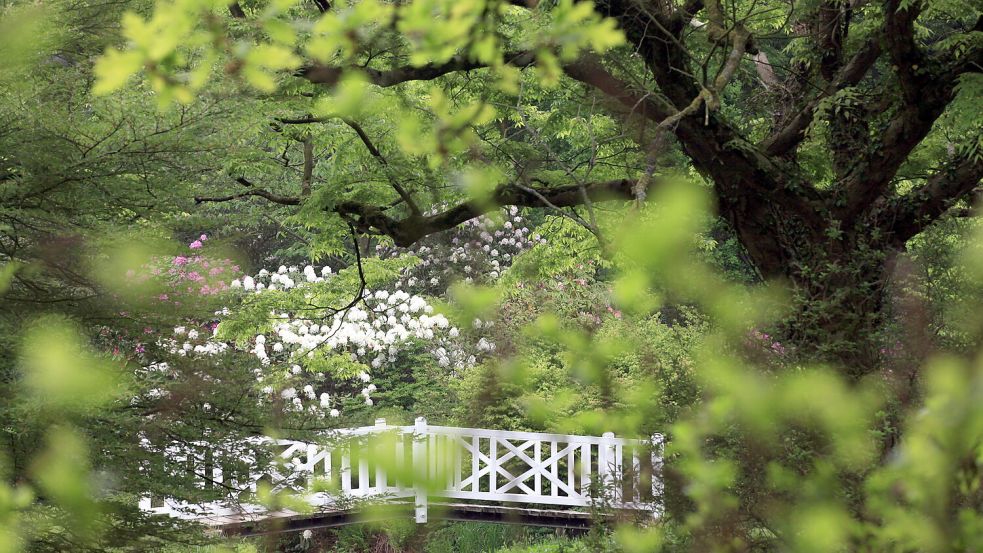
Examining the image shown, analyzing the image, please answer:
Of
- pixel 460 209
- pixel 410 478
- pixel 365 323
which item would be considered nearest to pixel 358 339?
pixel 365 323

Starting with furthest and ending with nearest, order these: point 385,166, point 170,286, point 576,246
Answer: point 576,246
point 385,166
point 170,286

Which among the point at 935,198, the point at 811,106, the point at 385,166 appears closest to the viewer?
the point at 935,198

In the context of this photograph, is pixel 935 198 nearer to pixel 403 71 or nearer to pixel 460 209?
pixel 460 209

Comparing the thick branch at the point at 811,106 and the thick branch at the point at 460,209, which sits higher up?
the thick branch at the point at 811,106

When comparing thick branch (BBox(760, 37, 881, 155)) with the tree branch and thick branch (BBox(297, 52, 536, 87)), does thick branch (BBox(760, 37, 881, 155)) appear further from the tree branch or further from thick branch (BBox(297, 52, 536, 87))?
the tree branch

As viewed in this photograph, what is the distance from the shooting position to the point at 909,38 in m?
4.62

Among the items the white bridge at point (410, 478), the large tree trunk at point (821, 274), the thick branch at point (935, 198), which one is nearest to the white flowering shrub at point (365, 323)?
the white bridge at point (410, 478)

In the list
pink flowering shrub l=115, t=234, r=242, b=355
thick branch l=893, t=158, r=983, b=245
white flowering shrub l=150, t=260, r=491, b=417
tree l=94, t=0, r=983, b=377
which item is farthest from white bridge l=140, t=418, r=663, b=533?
thick branch l=893, t=158, r=983, b=245

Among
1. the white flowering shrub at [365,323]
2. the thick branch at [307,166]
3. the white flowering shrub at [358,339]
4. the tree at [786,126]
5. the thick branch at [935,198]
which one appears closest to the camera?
the tree at [786,126]

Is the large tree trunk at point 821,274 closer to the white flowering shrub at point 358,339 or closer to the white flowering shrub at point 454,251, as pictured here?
the white flowering shrub at point 358,339

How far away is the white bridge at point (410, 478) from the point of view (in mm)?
1614

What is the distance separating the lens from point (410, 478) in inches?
46.4

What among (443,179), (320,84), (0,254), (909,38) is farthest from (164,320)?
(909,38)

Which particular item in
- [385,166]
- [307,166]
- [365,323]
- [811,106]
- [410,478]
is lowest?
[410,478]
